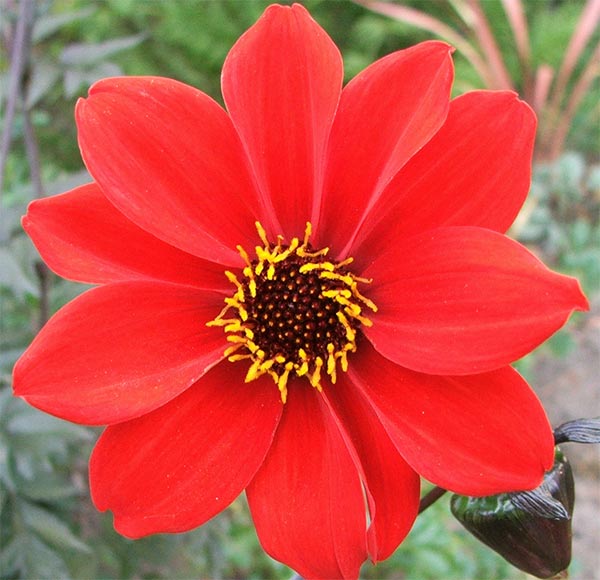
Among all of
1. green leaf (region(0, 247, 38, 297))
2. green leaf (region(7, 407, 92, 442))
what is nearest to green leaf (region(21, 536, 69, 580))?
green leaf (region(7, 407, 92, 442))

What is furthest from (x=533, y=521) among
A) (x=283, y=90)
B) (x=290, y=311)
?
(x=283, y=90)

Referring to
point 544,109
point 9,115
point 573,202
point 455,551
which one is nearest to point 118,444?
point 9,115

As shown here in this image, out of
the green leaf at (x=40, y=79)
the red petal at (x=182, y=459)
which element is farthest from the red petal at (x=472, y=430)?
the green leaf at (x=40, y=79)

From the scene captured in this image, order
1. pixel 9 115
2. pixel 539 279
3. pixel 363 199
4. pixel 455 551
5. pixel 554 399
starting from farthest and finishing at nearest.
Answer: pixel 554 399 → pixel 455 551 → pixel 9 115 → pixel 363 199 → pixel 539 279

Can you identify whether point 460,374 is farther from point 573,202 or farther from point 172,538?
point 573,202

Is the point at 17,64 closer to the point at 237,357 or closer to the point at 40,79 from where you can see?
the point at 40,79

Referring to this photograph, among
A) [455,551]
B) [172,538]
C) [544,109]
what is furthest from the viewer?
[544,109]
